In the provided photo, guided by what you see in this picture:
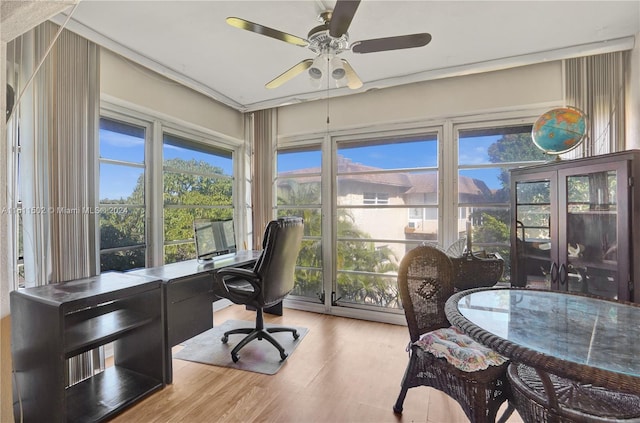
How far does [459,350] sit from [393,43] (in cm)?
176

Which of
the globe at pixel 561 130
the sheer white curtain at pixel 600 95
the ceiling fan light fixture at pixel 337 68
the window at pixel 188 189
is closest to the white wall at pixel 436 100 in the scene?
the sheer white curtain at pixel 600 95

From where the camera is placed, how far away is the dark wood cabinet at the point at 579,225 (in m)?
1.78

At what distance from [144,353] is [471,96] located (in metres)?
3.68

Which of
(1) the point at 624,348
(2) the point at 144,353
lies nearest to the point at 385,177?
(1) the point at 624,348

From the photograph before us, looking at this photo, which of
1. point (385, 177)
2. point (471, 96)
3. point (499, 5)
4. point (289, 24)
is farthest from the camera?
point (385, 177)

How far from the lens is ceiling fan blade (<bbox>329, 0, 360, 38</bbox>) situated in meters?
1.37

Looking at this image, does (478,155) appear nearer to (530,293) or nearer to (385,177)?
(385,177)

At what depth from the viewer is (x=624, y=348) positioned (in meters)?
1.13

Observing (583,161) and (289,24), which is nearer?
(583,161)

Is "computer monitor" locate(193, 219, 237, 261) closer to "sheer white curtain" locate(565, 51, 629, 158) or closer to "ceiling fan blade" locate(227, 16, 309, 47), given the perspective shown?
"ceiling fan blade" locate(227, 16, 309, 47)

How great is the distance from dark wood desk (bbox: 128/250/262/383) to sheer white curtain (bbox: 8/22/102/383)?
545 mm

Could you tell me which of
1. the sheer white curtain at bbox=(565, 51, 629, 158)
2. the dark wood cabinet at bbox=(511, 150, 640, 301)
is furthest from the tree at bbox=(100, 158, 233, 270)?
the sheer white curtain at bbox=(565, 51, 629, 158)

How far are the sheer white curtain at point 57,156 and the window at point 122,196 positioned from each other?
1.11 feet

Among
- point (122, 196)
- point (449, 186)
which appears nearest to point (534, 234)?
point (449, 186)
